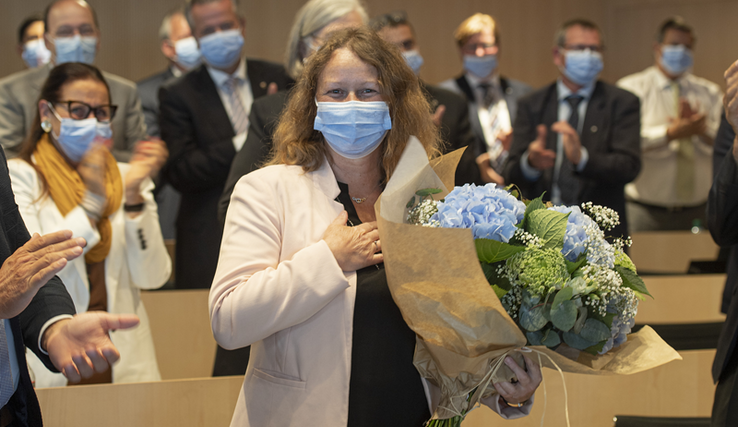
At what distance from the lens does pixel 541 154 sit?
3.20 meters

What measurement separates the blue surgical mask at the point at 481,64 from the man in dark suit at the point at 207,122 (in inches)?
60.3

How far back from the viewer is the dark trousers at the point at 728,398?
1.77 meters

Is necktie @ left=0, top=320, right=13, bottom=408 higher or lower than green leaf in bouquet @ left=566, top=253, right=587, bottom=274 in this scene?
lower

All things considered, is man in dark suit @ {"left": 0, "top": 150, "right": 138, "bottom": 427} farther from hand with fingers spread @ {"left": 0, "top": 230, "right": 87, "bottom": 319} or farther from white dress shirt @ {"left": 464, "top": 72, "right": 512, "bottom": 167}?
white dress shirt @ {"left": 464, "top": 72, "right": 512, "bottom": 167}

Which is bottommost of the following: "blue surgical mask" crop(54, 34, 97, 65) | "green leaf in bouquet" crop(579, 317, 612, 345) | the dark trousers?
the dark trousers

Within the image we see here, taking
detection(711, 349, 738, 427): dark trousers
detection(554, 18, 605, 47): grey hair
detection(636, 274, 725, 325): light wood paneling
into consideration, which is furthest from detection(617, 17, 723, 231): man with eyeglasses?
detection(711, 349, 738, 427): dark trousers

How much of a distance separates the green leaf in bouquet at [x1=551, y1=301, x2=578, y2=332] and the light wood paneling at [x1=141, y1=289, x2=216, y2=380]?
68.3 inches

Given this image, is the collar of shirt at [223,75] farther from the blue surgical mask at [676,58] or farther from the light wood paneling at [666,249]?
the blue surgical mask at [676,58]

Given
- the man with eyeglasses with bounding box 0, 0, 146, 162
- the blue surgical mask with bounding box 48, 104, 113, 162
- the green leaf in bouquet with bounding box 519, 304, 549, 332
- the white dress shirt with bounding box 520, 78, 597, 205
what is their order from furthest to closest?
the white dress shirt with bounding box 520, 78, 597, 205, the man with eyeglasses with bounding box 0, 0, 146, 162, the blue surgical mask with bounding box 48, 104, 113, 162, the green leaf in bouquet with bounding box 519, 304, 549, 332

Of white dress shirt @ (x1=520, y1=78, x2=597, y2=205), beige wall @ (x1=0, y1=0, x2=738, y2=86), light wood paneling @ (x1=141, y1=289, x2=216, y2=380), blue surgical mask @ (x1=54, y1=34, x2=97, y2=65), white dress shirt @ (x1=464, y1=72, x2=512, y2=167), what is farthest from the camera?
beige wall @ (x1=0, y1=0, x2=738, y2=86)

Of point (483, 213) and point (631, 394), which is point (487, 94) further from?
point (483, 213)

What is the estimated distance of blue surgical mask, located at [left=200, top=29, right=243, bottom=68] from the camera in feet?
10.0

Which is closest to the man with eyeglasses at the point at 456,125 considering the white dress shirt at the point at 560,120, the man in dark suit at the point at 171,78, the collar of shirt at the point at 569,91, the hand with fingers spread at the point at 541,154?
the hand with fingers spread at the point at 541,154

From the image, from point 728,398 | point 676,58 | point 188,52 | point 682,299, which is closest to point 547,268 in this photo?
point 728,398
